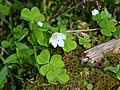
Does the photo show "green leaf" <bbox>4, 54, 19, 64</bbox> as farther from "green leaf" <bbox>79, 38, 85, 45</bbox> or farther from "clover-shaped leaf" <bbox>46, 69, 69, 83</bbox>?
"green leaf" <bbox>79, 38, 85, 45</bbox>

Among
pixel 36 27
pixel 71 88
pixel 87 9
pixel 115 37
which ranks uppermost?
pixel 87 9

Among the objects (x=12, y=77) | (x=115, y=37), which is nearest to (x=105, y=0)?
(x=115, y=37)

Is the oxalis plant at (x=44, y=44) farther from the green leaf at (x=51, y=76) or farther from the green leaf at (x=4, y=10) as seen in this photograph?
the green leaf at (x=4, y=10)

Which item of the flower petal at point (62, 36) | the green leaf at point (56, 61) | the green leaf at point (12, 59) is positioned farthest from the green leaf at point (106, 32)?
the green leaf at point (12, 59)

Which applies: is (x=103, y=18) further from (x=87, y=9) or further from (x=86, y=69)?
(x=86, y=69)

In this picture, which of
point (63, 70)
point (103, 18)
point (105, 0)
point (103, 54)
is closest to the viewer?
point (63, 70)
